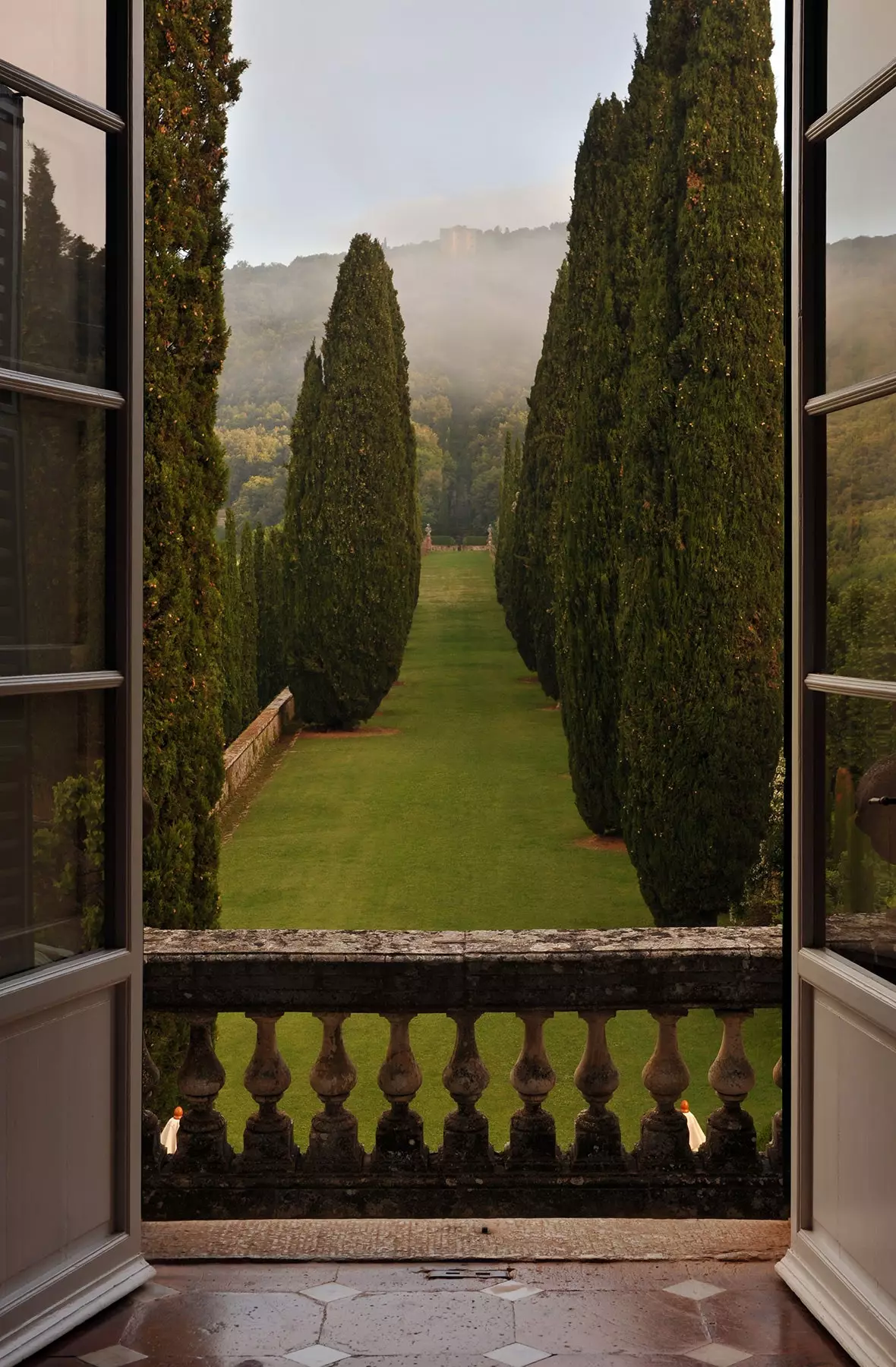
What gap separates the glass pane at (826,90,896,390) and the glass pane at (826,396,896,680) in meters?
0.09

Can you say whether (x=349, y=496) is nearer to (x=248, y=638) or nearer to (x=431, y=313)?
(x=248, y=638)

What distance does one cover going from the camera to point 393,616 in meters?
15.2

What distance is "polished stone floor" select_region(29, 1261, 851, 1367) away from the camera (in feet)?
6.05

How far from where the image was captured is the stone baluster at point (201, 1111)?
2.47 m

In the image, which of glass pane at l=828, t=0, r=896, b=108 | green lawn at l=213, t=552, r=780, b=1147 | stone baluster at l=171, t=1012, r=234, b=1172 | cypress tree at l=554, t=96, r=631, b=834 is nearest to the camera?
glass pane at l=828, t=0, r=896, b=108

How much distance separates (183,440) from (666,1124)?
4353 millimetres

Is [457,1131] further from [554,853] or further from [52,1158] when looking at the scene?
[554,853]

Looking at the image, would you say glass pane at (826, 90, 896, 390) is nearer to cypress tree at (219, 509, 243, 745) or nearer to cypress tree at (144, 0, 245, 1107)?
cypress tree at (144, 0, 245, 1107)

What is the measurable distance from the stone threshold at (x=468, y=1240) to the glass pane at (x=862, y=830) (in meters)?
0.65

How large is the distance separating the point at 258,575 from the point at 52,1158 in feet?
52.4

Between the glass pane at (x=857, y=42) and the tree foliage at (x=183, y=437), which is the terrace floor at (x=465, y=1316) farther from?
the tree foliage at (x=183, y=437)

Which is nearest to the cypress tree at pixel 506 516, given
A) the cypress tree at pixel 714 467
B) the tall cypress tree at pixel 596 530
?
the tall cypress tree at pixel 596 530

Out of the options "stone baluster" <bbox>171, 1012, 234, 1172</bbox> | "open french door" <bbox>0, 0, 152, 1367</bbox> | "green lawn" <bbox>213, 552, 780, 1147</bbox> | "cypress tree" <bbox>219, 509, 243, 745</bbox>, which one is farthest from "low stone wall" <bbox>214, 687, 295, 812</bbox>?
"open french door" <bbox>0, 0, 152, 1367</bbox>

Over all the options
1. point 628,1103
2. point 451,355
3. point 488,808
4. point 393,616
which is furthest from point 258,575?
point 451,355
